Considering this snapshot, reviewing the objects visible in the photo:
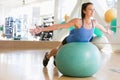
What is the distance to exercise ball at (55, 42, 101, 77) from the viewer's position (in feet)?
7.18

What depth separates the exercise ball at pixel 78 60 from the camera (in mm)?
2188

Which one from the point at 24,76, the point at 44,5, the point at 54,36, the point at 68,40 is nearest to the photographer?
the point at 24,76

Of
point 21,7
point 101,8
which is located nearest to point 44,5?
point 21,7

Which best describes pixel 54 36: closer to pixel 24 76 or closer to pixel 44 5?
pixel 44 5

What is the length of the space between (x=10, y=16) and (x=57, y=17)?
21.0 feet

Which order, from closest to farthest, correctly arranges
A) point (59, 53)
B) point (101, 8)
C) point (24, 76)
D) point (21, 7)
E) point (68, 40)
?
point (24, 76), point (59, 53), point (68, 40), point (101, 8), point (21, 7)

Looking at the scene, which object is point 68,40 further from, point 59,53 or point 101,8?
point 101,8

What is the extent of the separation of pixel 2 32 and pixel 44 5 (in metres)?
2.82

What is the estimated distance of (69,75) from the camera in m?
2.27

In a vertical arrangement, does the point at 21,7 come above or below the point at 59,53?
above

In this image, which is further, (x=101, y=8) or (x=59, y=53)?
(x=101, y=8)

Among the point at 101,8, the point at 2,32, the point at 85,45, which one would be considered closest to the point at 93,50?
the point at 85,45

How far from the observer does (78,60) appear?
2184 mm

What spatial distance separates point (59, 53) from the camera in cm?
230
